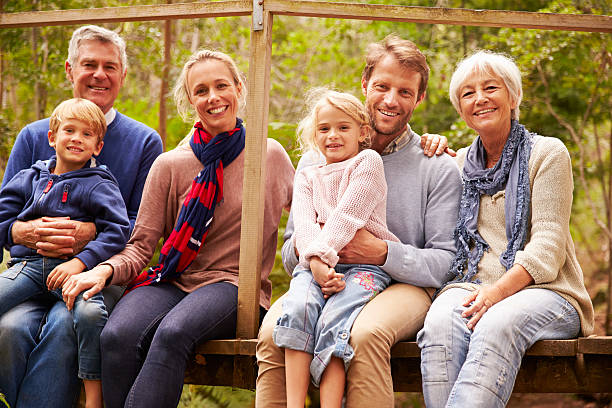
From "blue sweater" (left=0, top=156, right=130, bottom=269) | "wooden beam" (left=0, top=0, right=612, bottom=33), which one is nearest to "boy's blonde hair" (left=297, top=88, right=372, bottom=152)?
"wooden beam" (left=0, top=0, right=612, bottom=33)

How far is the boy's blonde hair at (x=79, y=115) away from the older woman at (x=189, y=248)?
13.8 inches

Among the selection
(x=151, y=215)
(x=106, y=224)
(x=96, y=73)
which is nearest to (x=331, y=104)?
(x=151, y=215)

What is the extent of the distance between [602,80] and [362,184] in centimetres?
532

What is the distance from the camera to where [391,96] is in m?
3.15

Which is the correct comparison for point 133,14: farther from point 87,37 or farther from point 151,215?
point 151,215

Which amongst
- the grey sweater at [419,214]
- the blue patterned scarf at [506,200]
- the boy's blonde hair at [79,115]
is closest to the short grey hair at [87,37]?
the boy's blonde hair at [79,115]

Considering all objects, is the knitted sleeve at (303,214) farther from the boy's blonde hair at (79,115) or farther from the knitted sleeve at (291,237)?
the boy's blonde hair at (79,115)

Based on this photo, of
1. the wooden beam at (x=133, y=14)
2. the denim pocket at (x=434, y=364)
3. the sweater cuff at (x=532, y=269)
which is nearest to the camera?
the denim pocket at (x=434, y=364)

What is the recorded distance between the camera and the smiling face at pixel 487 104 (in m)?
3.01

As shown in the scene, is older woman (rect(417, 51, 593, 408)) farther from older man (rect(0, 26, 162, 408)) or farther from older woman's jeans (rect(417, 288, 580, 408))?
older man (rect(0, 26, 162, 408))

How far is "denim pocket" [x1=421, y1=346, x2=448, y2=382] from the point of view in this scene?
253 cm

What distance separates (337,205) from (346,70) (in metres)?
6.60

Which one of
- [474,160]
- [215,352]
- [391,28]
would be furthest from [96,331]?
[391,28]

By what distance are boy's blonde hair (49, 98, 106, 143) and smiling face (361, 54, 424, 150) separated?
136 cm
